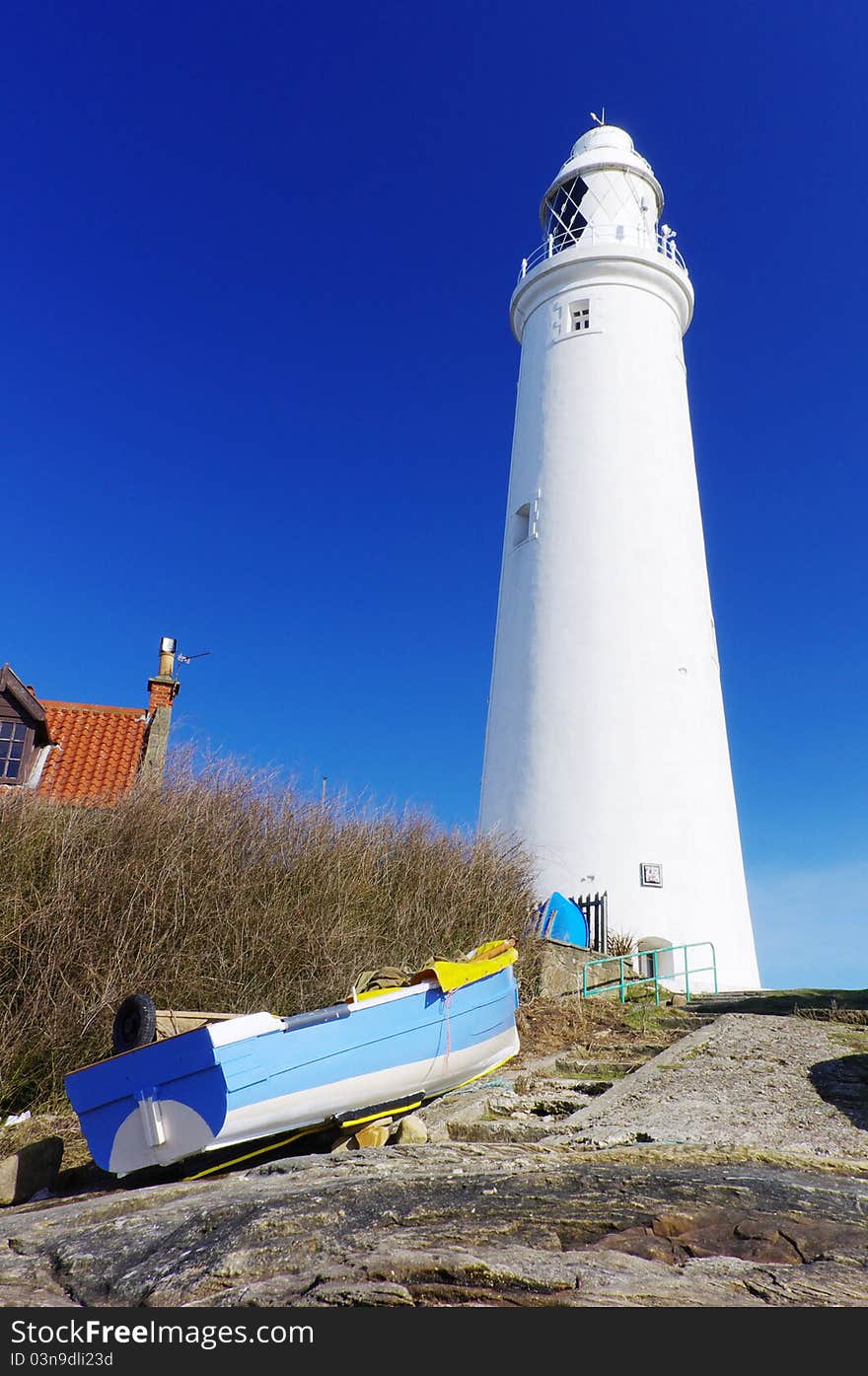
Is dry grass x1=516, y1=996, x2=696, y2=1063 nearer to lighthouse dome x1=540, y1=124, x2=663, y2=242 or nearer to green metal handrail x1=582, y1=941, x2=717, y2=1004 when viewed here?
green metal handrail x1=582, y1=941, x2=717, y2=1004

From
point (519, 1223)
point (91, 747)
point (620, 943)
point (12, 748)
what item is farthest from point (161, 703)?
point (519, 1223)

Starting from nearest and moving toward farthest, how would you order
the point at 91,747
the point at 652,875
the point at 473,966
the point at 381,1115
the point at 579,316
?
the point at 381,1115
the point at 473,966
the point at 652,875
the point at 91,747
the point at 579,316

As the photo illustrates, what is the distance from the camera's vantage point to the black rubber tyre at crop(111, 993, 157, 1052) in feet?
20.7

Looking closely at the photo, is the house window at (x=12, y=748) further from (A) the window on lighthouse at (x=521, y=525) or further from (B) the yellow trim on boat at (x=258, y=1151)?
(B) the yellow trim on boat at (x=258, y=1151)

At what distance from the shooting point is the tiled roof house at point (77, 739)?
49.9ft

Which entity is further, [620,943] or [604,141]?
[604,141]

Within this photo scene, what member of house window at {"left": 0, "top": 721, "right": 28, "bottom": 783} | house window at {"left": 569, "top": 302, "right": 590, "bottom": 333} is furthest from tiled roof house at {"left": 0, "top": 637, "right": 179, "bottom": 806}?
house window at {"left": 569, "top": 302, "right": 590, "bottom": 333}

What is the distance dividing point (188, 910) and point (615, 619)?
10.4 metres

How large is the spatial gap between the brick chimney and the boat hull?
32.9 feet

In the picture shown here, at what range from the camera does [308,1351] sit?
2.42 m

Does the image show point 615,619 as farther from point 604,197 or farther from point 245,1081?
point 245,1081

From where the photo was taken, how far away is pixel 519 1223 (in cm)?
329

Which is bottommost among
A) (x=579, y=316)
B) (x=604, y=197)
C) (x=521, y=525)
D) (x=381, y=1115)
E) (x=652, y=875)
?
(x=381, y=1115)

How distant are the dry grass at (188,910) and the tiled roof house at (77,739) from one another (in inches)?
186
